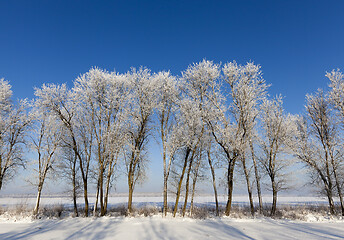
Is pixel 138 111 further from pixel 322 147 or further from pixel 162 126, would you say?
pixel 322 147

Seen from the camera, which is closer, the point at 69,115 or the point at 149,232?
the point at 149,232

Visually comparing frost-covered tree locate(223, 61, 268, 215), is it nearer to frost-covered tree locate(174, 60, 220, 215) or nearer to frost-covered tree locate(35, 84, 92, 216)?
frost-covered tree locate(174, 60, 220, 215)

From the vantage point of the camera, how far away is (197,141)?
15.7m

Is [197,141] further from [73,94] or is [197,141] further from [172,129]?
[73,94]

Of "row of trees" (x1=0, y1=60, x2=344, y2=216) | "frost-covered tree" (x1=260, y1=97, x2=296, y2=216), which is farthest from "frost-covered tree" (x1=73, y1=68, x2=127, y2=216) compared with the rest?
"frost-covered tree" (x1=260, y1=97, x2=296, y2=216)

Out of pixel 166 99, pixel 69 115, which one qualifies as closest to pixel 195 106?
pixel 166 99

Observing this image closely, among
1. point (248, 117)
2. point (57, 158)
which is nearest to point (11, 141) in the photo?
point (57, 158)

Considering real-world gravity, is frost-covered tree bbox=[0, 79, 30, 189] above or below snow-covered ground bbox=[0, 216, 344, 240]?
above

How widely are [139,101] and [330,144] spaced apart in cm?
1696

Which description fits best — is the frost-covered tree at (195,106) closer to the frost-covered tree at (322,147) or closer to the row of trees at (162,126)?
the row of trees at (162,126)

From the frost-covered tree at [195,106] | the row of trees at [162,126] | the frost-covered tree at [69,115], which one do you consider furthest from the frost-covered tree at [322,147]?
the frost-covered tree at [69,115]

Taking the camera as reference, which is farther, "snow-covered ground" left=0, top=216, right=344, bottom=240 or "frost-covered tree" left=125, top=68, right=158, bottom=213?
"frost-covered tree" left=125, top=68, right=158, bottom=213

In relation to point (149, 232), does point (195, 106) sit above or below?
above

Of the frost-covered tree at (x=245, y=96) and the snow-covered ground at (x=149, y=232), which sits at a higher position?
the frost-covered tree at (x=245, y=96)
